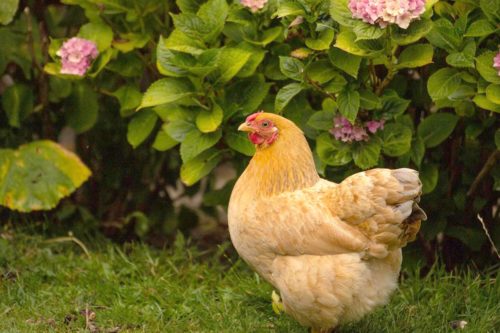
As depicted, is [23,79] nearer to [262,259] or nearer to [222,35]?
[222,35]

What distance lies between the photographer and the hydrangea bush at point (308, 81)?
4391 mm

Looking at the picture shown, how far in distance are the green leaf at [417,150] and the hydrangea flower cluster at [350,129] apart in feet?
0.82

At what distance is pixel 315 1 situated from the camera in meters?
4.37

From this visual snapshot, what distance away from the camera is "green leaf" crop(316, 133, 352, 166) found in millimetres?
4664

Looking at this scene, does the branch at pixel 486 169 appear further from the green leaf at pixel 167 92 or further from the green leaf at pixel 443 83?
the green leaf at pixel 167 92

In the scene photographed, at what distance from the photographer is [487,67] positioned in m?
4.34

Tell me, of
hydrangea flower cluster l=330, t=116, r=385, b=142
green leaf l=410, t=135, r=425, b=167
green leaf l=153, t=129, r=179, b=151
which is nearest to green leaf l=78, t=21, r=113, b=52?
green leaf l=153, t=129, r=179, b=151

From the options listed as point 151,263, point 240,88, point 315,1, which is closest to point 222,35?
point 240,88

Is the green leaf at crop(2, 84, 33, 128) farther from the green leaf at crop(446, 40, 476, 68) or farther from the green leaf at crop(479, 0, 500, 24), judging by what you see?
the green leaf at crop(479, 0, 500, 24)

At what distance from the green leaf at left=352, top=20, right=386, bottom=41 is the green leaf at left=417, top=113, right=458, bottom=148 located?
782mm

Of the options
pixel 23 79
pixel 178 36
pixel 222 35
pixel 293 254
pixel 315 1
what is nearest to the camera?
pixel 293 254

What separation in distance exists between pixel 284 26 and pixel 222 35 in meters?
0.48

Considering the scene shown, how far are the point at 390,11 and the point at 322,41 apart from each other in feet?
1.44

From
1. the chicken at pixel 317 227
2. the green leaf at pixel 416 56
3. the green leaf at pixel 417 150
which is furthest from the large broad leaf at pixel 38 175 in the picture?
the green leaf at pixel 416 56
